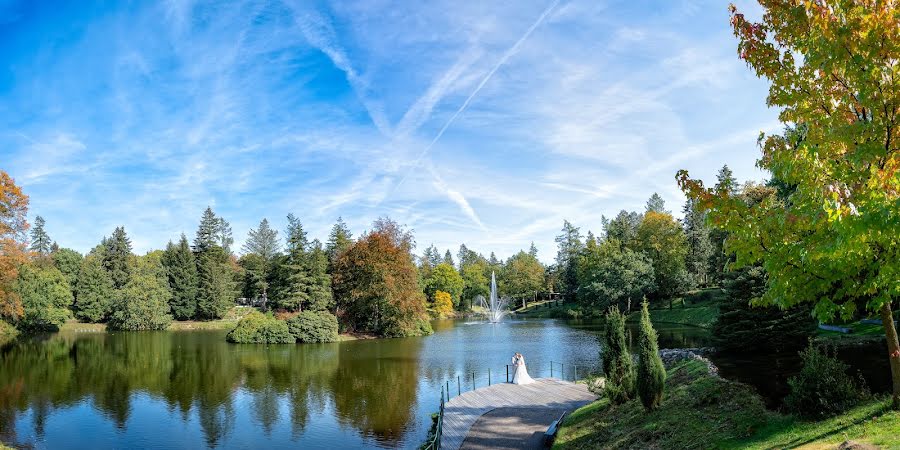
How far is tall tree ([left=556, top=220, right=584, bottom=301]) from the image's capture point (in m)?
74.1

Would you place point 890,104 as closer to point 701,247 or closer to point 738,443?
point 738,443

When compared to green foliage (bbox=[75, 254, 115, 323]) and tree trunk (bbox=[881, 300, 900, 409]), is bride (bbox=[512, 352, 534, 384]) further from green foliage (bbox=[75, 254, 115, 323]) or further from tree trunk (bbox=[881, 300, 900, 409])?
green foliage (bbox=[75, 254, 115, 323])

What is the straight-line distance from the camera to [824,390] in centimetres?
815

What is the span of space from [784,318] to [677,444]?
15.7 m

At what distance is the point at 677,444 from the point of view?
960cm

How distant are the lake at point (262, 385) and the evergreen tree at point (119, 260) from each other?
2219 centimetres

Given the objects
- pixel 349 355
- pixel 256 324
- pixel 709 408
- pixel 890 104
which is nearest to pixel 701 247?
pixel 349 355

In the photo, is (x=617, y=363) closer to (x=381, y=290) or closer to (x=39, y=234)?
(x=381, y=290)

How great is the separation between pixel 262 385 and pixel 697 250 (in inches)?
2010

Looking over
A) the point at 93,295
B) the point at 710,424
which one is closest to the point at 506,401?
the point at 710,424

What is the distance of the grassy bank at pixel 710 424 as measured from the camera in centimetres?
734

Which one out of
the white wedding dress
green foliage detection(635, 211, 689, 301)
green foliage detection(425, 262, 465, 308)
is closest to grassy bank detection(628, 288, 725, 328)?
green foliage detection(635, 211, 689, 301)

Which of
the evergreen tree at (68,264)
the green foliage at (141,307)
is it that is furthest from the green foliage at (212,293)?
the evergreen tree at (68,264)

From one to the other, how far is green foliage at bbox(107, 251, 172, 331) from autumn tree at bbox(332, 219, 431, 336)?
20.9m
